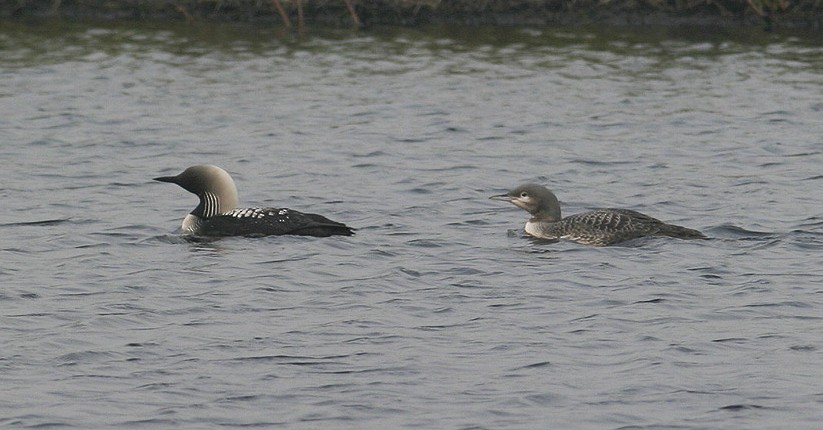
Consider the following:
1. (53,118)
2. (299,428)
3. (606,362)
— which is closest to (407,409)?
(299,428)

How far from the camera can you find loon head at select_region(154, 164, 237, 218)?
45.5ft

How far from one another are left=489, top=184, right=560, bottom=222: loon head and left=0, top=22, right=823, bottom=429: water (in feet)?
1.18

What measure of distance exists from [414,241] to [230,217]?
61.0 inches

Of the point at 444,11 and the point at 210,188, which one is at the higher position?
the point at 210,188

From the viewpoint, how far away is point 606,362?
31.3 ft

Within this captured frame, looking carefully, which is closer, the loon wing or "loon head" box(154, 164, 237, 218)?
the loon wing

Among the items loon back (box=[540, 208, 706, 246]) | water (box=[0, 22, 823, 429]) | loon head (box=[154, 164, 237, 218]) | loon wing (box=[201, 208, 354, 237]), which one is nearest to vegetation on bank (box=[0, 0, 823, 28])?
water (box=[0, 22, 823, 429])

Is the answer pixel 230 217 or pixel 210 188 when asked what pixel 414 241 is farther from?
pixel 210 188

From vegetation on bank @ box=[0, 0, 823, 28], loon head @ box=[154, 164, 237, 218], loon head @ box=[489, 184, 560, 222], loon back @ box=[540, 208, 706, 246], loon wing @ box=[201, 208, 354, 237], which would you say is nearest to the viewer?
loon back @ box=[540, 208, 706, 246]

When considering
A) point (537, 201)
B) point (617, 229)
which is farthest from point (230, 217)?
point (617, 229)

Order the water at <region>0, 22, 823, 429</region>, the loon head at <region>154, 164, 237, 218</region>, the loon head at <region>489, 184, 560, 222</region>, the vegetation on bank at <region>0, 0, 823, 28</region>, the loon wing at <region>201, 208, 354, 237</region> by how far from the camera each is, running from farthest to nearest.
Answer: the vegetation on bank at <region>0, 0, 823, 28</region>, the loon head at <region>154, 164, 237, 218</region>, the loon head at <region>489, 184, 560, 222</region>, the loon wing at <region>201, 208, 354, 237</region>, the water at <region>0, 22, 823, 429</region>

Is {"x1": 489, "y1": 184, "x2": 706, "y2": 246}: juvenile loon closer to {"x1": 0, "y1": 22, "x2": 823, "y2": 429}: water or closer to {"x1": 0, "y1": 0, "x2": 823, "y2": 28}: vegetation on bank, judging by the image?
{"x1": 0, "y1": 22, "x2": 823, "y2": 429}: water

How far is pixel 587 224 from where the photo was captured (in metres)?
13.2

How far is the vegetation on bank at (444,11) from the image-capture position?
26844mm
